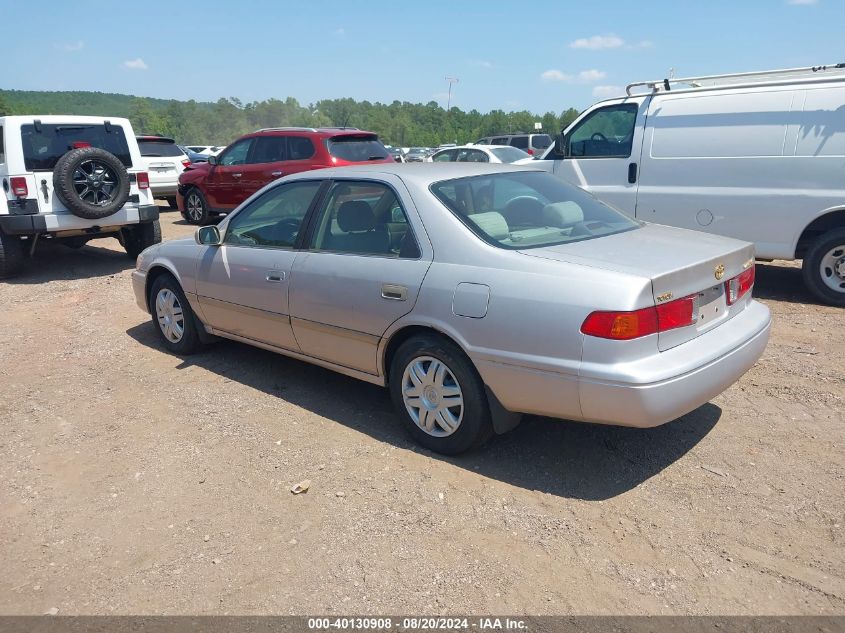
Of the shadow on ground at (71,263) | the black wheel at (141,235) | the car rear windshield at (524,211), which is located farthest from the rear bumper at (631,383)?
the black wheel at (141,235)

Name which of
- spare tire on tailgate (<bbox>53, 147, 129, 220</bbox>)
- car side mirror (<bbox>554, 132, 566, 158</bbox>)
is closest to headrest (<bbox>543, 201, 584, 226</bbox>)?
car side mirror (<bbox>554, 132, 566, 158</bbox>)

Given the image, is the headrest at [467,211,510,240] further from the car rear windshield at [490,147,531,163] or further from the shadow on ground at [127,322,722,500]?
the car rear windshield at [490,147,531,163]

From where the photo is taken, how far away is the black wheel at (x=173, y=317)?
559 cm

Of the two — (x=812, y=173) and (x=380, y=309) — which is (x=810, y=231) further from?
(x=380, y=309)

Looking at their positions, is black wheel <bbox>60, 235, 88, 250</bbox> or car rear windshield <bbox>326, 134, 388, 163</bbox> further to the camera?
car rear windshield <bbox>326, 134, 388, 163</bbox>

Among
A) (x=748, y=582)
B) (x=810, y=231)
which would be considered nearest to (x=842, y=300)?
(x=810, y=231)

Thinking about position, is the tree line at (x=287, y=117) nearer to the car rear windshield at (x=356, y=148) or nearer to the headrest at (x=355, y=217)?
the car rear windshield at (x=356, y=148)

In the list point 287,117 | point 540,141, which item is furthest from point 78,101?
point 540,141

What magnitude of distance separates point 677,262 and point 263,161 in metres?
9.62

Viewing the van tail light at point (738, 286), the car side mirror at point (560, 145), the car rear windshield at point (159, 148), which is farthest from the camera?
the car rear windshield at point (159, 148)

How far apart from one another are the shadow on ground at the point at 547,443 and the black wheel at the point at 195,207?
8.81 meters

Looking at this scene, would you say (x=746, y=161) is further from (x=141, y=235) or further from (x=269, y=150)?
(x=141, y=235)

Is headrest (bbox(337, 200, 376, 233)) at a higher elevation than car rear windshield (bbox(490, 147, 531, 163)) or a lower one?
lower

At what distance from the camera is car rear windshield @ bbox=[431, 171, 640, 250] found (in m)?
3.78
